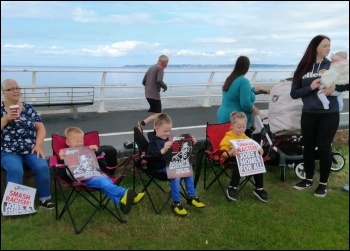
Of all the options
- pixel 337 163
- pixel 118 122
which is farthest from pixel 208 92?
pixel 337 163

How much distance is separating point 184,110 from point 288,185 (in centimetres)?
603

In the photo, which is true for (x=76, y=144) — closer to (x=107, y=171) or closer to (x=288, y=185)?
(x=107, y=171)

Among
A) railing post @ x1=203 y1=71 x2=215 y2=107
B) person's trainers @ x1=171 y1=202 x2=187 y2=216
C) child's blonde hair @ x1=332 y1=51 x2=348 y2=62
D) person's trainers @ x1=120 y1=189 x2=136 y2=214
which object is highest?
child's blonde hair @ x1=332 y1=51 x2=348 y2=62

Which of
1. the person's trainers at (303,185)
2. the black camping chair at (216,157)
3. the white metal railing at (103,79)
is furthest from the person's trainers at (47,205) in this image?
the white metal railing at (103,79)

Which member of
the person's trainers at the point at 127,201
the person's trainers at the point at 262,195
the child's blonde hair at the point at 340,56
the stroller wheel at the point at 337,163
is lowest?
the person's trainers at the point at 262,195

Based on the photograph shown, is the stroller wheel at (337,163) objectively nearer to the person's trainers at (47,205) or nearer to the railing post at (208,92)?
the person's trainers at (47,205)

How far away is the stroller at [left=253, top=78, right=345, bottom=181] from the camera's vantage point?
494 cm

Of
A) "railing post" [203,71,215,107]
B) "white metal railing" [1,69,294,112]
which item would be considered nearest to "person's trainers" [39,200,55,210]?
"white metal railing" [1,69,294,112]

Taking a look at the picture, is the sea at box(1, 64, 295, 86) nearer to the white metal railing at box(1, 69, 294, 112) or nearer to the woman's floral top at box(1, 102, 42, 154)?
the white metal railing at box(1, 69, 294, 112)

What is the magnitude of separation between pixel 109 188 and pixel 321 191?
2.28 metres

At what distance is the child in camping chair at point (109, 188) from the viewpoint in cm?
343

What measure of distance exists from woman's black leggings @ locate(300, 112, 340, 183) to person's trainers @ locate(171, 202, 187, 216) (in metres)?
1.59

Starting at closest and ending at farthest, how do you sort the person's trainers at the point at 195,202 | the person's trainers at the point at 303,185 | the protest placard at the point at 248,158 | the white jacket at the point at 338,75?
the white jacket at the point at 338,75 → the person's trainers at the point at 195,202 → the protest placard at the point at 248,158 → the person's trainers at the point at 303,185

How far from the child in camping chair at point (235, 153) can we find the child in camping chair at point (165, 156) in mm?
439
